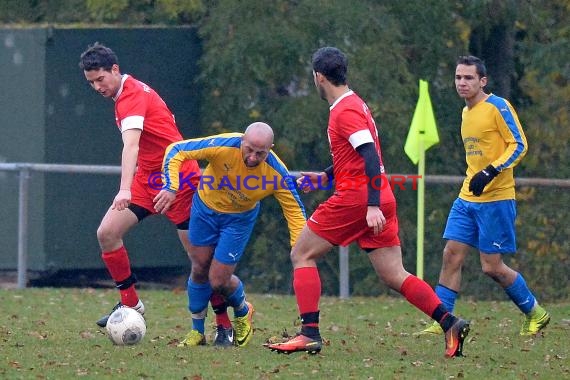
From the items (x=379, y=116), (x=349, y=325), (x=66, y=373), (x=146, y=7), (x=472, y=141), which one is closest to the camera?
(x=66, y=373)

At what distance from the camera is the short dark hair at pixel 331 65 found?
8398 mm

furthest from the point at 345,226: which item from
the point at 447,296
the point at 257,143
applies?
the point at 447,296

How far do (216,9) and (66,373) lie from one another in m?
8.76

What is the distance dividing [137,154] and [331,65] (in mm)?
1711

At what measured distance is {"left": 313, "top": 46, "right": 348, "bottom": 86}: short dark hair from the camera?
8.40 m

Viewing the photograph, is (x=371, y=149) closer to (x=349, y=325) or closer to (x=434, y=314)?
(x=434, y=314)

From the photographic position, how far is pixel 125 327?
905cm

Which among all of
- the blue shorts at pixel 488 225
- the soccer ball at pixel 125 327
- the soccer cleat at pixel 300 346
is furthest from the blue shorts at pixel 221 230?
the blue shorts at pixel 488 225

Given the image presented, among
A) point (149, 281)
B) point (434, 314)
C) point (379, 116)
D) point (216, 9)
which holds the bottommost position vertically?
point (149, 281)

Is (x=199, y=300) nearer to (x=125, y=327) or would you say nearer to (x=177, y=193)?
(x=125, y=327)

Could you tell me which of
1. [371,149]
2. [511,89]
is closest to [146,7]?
[511,89]

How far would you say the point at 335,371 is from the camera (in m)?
8.04

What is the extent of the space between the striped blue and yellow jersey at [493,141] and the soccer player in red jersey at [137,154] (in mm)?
2111

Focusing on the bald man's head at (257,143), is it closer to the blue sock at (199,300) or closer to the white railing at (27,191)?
the blue sock at (199,300)
